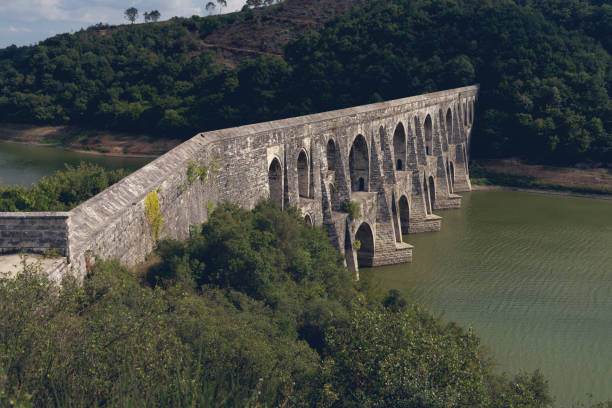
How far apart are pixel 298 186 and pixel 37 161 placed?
Result: 40.1 m

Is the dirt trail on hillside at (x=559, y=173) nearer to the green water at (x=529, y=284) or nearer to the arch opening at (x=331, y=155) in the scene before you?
the green water at (x=529, y=284)

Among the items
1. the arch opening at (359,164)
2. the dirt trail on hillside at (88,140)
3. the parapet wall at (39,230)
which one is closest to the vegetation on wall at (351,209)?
the arch opening at (359,164)

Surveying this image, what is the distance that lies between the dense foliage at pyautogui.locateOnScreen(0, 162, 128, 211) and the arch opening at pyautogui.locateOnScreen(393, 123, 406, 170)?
745 inches

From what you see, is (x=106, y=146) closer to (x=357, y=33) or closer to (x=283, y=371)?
(x=357, y=33)

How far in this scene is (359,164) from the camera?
30109 mm

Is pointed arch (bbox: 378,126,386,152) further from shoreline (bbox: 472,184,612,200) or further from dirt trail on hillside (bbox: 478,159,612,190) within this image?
dirt trail on hillside (bbox: 478,159,612,190)

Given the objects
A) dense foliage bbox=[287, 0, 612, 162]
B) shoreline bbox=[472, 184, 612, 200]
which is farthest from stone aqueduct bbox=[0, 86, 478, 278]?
dense foliage bbox=[287, 0, 612, 162]

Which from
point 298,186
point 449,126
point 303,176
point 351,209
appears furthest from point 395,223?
point 449,126

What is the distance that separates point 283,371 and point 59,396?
4.53m

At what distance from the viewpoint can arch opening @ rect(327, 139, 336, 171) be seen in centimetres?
2687

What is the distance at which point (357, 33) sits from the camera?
6159 centimetres

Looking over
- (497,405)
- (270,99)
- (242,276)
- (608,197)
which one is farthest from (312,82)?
(497,405)

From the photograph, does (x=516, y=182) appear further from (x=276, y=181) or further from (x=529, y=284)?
(x=276, y=181)

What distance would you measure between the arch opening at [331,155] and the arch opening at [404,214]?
27.5ft
